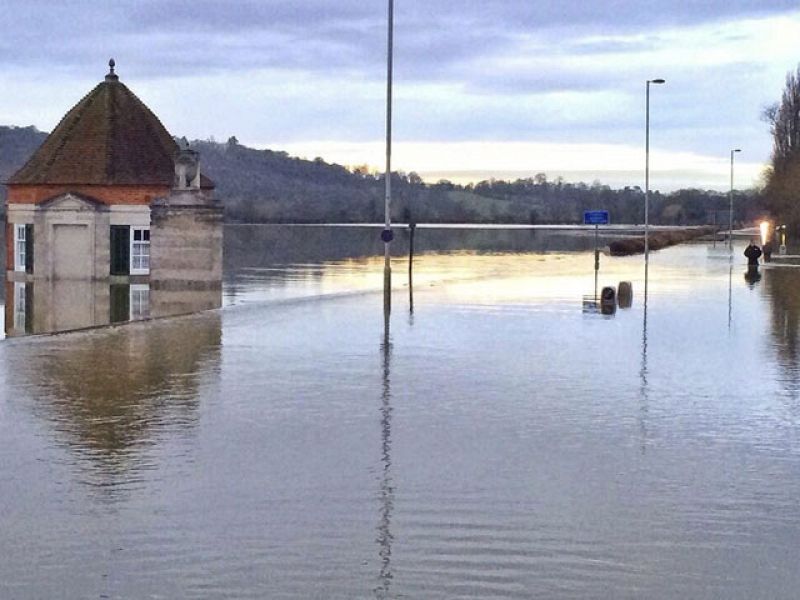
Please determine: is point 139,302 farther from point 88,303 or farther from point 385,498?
point 385,498

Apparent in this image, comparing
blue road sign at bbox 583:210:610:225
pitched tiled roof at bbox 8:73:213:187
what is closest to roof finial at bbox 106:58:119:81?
pitched tiled roof at bbox 8:73:213:187

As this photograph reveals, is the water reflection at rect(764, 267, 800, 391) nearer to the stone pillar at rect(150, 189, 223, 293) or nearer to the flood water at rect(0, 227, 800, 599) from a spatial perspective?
the flood water at rect(0, 227, 800, 599)

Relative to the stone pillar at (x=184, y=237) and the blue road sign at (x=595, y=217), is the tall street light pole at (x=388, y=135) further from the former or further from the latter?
the blue road sign at (x=595, y=217)

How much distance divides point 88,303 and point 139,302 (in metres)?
1.80

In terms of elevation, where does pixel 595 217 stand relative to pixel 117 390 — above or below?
above

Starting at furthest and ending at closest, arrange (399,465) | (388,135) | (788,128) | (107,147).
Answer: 1. (788,128)
2. (107,147)
3. (388,135)
4. (399,465)

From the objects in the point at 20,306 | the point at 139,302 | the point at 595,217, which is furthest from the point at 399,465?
the point at 595,217

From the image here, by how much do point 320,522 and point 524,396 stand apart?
277 inches

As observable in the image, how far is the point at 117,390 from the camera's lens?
53.3ft

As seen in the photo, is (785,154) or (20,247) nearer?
(20,247)

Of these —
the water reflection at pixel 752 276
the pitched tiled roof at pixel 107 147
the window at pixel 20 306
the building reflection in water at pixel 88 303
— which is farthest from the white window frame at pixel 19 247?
the water reflection at pixel 752 276

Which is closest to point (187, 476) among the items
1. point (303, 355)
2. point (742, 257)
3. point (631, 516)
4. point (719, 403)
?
point (631, 516)

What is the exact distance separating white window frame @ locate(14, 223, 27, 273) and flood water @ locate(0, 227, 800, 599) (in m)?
29.4

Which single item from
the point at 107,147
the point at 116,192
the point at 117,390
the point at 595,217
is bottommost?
the point at 117,390
